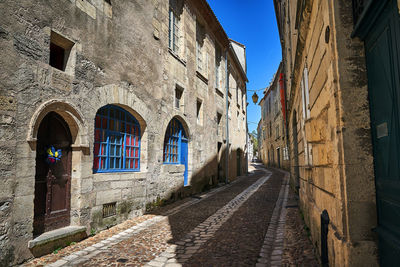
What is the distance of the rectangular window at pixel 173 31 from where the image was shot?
27.4 feet

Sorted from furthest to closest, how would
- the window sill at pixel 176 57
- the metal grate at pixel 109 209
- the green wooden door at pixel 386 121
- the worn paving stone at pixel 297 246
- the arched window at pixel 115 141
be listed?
1. the window sill at pixel 176 57
2. the arched window at pixel 115 141
3. the metal grate at pixel 109 209
4. the worn paving stone at pixel 297 246
5. the green wooden door at pixel 386 121

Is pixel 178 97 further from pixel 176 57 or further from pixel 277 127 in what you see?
pixel 277 127

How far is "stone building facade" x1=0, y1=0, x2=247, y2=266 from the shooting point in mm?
3438

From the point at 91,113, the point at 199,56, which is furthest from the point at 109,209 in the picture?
the point at 199,56

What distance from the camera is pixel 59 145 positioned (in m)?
4.39

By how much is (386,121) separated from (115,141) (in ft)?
16.6

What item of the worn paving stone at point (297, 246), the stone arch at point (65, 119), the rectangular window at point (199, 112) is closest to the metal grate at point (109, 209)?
the stone arch at point (65, 119)

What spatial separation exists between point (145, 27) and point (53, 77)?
10.8 feet

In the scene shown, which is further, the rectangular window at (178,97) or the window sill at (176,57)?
the rectangular window at (178,97)

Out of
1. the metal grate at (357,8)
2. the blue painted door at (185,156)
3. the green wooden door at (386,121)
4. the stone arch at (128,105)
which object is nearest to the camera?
the green wooden door at (386,121)

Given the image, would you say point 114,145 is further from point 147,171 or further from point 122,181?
point 147,171

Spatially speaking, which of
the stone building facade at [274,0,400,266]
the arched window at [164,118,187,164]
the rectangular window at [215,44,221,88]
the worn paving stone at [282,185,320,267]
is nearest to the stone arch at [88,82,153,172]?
the arched window at [164,118,187,164]

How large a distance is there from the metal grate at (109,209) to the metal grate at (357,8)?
4985mm

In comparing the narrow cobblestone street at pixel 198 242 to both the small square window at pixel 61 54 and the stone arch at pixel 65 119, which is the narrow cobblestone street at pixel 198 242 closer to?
the stone arch at pixel 65 119
